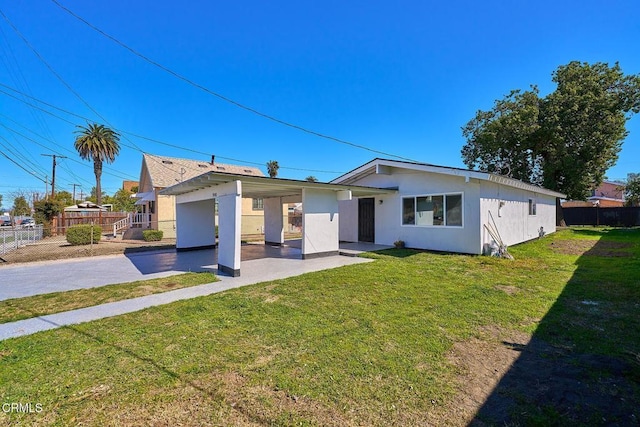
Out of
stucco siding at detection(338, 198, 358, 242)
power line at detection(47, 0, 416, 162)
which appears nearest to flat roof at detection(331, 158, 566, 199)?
stucco siding at detection(338, 198, 358, 242)

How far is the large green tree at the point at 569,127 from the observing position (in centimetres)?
1995

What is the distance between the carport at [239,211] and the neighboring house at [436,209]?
0.99 meters

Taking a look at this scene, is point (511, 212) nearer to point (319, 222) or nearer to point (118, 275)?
point (319, 222)

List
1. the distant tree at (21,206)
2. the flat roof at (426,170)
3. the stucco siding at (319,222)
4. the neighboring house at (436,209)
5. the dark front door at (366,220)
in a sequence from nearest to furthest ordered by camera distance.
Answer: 1. the flat roof at (426,170)
2. the stucco siding at (319,222)
3. the neighboring house at (436,209)
4. the dark front door at (366,220)
5. the distant tree at (21,206)

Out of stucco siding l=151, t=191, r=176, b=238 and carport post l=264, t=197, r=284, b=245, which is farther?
stucco siding l=151, t=191, r=176, b=238

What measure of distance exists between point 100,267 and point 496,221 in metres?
12.9

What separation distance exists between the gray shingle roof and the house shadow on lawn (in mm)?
18243

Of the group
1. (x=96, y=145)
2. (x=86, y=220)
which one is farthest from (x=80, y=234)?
(x=96, y=145)

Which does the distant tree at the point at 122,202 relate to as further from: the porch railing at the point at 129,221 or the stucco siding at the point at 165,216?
the stucco siding at the point at 165,216

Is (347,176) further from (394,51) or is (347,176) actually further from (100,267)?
(100,267)

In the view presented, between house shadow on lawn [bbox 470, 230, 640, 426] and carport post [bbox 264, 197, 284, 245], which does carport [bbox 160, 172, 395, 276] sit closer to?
carport post [bbox 264, 197, 284, 245]

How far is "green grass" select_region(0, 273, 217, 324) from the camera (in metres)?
4.93

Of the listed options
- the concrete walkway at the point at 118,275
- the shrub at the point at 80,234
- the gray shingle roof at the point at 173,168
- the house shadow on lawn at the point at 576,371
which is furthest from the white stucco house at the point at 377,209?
the gray shingle roof at the point at 173,168

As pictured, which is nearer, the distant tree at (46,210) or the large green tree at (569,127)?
the large green tree at (569,127)
